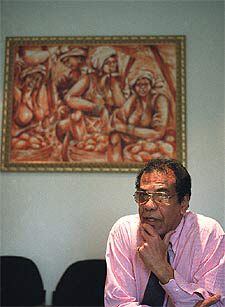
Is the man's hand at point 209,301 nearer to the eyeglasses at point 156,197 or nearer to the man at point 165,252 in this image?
the man at point 165,252

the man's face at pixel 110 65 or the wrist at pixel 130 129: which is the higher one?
the man's face at pixel 110 65

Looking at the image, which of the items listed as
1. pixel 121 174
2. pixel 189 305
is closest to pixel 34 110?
pixel 121 174

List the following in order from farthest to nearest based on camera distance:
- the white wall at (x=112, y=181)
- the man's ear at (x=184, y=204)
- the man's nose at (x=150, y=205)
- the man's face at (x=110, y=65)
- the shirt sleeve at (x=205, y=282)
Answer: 1. the man's face at (x=110, y=65)
2. the white wall at (x=112, y=181)
3. the man's ear at (x=184, y=204)
4. the man's nose at (x=150, y=205)
5. the shirt sleeve at (x=205, y=282)

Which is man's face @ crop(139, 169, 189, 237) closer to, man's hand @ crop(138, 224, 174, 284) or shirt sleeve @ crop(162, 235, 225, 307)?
man's hand @ crop(138, 224, 174, 284)

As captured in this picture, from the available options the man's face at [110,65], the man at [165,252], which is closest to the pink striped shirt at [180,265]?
the man at [165,252]

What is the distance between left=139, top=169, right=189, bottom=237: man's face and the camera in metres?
1.76

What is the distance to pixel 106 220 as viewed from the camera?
3053 millimetres

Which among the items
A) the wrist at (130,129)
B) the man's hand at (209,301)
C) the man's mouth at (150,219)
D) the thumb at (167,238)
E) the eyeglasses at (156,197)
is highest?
the wrist at (130,129)

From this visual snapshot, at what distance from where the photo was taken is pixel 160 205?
1.77m

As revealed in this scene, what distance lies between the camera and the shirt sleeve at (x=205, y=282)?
1.61 metres

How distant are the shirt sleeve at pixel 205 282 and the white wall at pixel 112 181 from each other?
1.28 meters

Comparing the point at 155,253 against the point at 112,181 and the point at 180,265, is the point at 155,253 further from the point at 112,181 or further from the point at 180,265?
the point at 112,181

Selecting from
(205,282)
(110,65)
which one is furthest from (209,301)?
(110,65)

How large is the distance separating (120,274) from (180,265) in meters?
0.27
